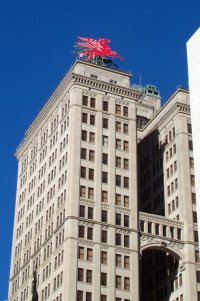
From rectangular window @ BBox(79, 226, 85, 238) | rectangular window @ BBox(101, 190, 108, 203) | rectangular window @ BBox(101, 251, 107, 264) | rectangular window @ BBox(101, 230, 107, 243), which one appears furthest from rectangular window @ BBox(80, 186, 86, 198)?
rectangular window @ BBox(101, 251, 107, 264)

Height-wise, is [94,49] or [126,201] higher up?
[94,49]

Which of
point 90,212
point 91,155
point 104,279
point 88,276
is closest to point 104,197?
point 90,212

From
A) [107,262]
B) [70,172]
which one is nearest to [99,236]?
[107,262]

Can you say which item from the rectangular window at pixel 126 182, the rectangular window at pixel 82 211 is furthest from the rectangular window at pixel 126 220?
the rectangular window at pixel 82 211

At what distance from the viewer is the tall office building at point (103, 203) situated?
121750 millimetres

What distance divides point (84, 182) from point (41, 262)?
1829cm

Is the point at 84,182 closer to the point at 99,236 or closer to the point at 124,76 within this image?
the point at 99,236

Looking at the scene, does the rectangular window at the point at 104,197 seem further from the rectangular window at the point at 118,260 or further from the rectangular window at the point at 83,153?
the rectangular window at the point at 118,260

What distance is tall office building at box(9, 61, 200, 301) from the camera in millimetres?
121750

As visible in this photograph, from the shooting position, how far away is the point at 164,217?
134250 mm

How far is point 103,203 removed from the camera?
5022 inches

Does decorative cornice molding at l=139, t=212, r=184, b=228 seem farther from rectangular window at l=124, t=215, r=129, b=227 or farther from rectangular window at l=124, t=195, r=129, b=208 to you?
rectangular window at l=124, t=215, r=129, b=227

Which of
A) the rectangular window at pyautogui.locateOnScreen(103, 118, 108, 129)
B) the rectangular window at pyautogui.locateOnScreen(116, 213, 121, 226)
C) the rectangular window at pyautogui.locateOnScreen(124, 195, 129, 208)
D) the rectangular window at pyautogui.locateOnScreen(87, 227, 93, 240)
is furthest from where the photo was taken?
the rectangular window at pyautogui.locateOnScreen(103, 118, 108, 129)

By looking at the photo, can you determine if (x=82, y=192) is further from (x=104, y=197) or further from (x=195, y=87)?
(x=195, y=87)
